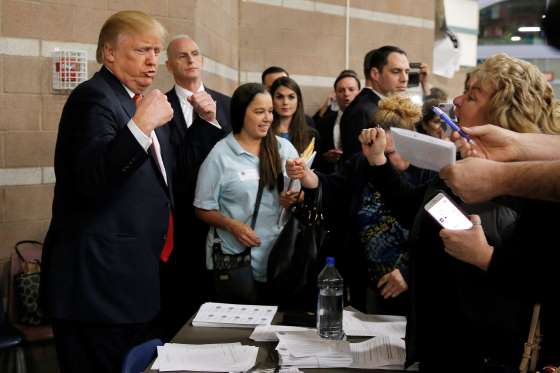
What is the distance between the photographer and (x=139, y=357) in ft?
6.45

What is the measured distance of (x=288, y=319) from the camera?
2246mm

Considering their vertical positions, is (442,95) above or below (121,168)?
above

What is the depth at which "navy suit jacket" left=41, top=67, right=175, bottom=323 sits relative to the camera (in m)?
2.17

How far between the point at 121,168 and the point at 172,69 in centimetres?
163

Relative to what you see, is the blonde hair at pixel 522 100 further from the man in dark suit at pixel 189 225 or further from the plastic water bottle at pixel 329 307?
the man in dark suit at pixel 189 225

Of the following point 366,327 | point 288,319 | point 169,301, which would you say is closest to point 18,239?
point 169,301

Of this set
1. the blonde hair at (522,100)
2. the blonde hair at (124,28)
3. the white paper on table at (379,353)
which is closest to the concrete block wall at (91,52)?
the blonde hair at (124,28)

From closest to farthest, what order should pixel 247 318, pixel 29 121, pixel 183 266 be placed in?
1. pixel 247 318
2. pixel 183 266
3. pixel 29 121

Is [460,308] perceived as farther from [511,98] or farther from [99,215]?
[99,215]

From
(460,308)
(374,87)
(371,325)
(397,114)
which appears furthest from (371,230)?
(374,87)

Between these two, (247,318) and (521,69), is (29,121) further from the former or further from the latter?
(521,69)

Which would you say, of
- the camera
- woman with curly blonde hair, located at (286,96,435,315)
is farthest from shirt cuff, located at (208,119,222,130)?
the camera

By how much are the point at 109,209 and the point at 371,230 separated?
1099 millimetres

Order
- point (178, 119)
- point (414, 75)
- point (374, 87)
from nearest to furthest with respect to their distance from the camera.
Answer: point (178, 119), point (374, 87), point (414, 75)
